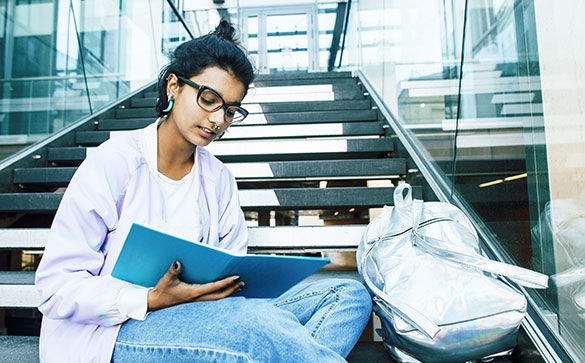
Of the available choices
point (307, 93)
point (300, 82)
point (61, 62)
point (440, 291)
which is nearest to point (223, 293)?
point (440, 291)

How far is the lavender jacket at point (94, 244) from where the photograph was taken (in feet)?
2.99

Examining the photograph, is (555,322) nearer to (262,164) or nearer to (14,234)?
(262,164)

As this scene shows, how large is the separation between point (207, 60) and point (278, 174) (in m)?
1.24

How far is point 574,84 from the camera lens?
1.10m

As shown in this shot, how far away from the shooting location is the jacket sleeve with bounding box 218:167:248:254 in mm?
1375

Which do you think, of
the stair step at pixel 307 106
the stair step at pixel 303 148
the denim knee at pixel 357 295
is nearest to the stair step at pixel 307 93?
the stair step at pixel 307 106

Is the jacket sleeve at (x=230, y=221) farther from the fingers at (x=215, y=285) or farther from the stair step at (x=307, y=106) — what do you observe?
the stair step at (x=307, y=106)

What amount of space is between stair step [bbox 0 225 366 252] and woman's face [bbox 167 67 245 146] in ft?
2.44

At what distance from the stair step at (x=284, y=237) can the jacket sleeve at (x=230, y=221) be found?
17.8 inches

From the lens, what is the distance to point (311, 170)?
7.76 feet

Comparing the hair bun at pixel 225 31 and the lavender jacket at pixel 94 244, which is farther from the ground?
the hair bun at pixel 225 31

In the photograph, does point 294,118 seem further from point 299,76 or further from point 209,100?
point 209,100

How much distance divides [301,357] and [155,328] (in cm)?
32

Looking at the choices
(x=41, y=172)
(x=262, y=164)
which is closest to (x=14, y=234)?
(x=41, y=172)
